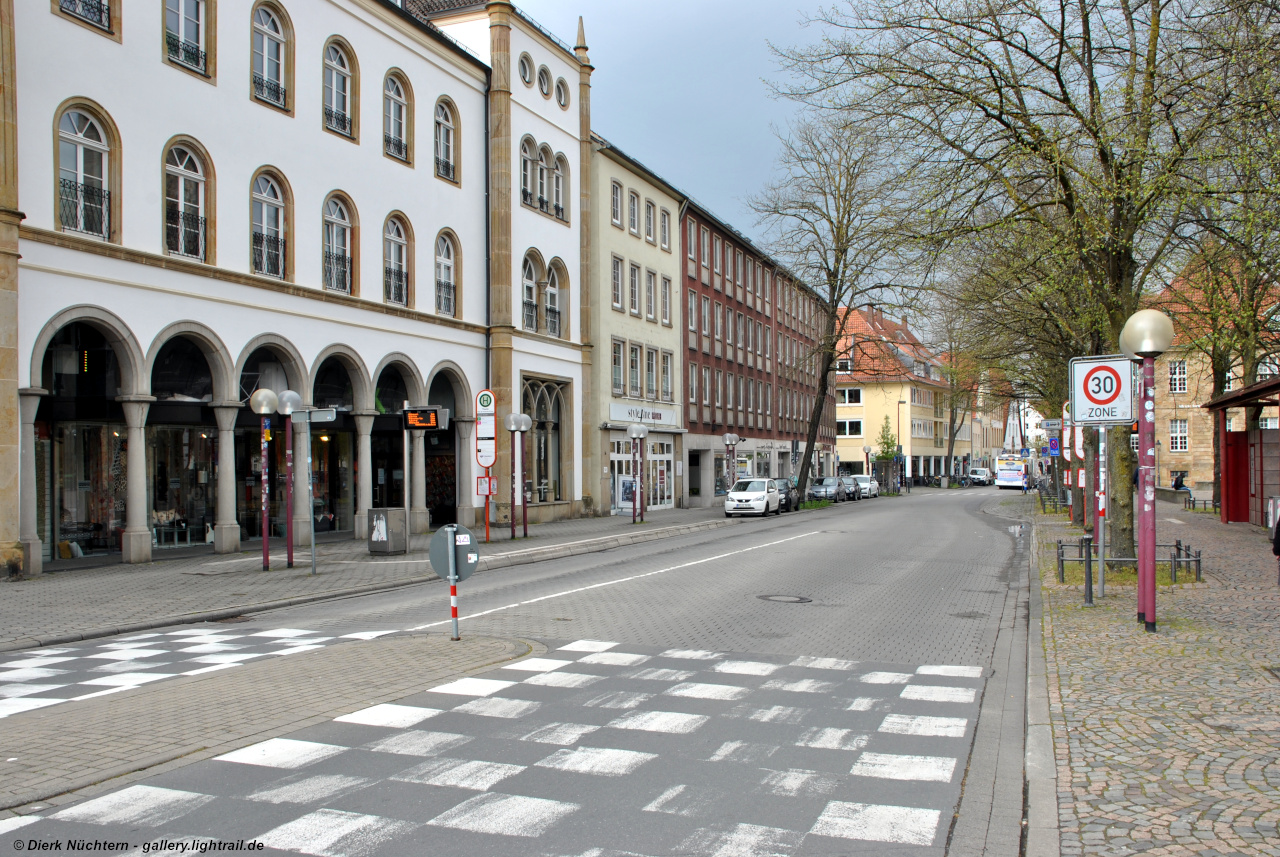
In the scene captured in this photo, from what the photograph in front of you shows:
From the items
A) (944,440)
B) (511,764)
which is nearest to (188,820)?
(511,764)

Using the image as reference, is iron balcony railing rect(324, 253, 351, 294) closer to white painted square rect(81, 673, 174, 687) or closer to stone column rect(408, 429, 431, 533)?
stone column rect(408, 429, 431, 533)

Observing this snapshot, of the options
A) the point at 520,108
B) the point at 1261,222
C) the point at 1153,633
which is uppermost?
the point at 520,108

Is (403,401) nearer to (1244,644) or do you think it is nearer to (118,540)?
(118,540)

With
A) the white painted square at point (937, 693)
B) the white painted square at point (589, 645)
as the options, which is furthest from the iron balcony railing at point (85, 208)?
the white painted square at point (937, 693)

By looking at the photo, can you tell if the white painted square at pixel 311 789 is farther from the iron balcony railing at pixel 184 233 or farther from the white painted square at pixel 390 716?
the iron balcony railing at pixel 184 233

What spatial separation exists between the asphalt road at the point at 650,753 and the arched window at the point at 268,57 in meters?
14.5

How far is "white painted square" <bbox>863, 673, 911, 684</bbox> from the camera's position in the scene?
28.2ft

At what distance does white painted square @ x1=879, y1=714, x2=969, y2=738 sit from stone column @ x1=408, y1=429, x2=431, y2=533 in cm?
2155

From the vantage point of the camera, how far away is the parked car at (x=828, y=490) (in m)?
53.4

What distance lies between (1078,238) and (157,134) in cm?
1651


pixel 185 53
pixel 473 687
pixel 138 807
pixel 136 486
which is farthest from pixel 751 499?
pixel 138 807

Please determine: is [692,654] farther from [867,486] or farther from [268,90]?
[867,486]

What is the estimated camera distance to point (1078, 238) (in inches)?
568

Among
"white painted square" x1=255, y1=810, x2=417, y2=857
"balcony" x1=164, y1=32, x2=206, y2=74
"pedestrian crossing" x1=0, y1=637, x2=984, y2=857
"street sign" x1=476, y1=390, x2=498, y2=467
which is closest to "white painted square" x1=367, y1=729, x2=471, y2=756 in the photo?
"pedestrian crossing" x1=0, y1=637, x2=984, y2=857
